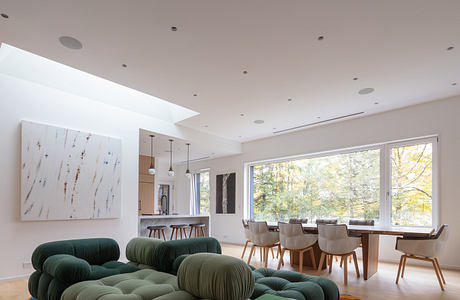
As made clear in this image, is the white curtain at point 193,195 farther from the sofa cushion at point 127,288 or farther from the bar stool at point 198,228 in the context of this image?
the sofa cushion at point 127,288

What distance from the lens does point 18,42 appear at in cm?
363

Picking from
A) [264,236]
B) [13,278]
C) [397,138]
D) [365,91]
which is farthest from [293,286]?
[397,138]

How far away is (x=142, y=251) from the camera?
316cm

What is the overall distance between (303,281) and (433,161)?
4742 millimetres

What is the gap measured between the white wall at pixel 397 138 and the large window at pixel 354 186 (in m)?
0.25

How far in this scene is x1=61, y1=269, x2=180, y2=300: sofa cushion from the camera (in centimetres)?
205

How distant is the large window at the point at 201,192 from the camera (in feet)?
34.6

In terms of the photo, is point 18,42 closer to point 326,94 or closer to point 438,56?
point 326,94

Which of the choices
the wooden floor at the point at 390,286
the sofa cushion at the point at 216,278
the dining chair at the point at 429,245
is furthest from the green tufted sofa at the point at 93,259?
the dining chair at the point at 429,245

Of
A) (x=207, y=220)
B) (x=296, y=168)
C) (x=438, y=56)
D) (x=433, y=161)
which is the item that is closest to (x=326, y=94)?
(x=438, y=56)

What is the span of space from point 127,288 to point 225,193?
7.30m

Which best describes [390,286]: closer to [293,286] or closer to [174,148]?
[293,286]

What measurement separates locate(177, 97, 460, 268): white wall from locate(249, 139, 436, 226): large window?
0.25 meters

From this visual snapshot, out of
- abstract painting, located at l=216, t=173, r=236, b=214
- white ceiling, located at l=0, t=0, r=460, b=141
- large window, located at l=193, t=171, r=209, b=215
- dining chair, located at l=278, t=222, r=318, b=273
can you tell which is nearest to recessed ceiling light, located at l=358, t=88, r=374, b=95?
white ceiling, located at l=0, t=0, r=460, b=141
